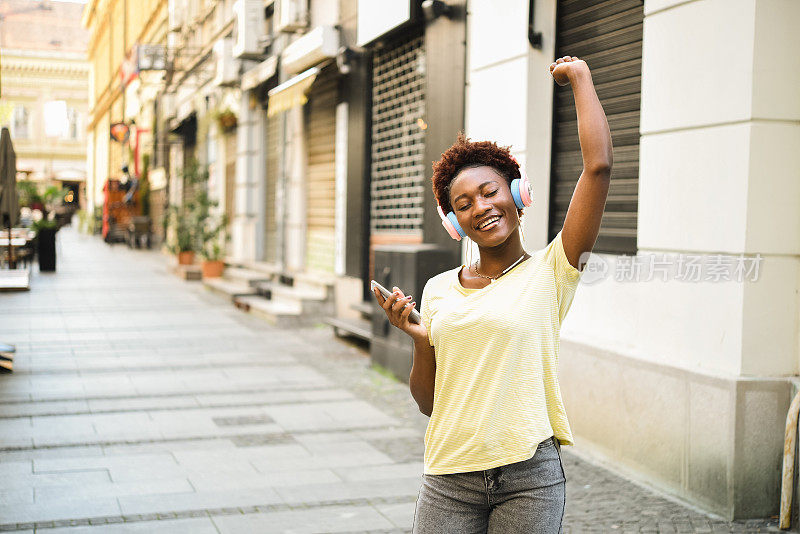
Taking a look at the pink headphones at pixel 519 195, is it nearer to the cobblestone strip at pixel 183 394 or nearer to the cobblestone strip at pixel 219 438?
the cobblestone strip at pixel 219 438

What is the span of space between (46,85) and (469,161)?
230ft

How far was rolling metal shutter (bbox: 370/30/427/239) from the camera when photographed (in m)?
11.0

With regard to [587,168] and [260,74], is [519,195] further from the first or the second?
[260,74]

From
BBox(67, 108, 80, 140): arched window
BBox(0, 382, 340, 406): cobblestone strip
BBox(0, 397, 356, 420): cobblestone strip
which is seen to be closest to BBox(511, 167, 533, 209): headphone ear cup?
BBox(0, 397, 356, 420): cobblestone strip

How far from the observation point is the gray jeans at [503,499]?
94.7 inches

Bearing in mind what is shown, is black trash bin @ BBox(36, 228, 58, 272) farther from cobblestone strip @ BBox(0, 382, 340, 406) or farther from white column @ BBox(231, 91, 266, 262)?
cobblestone strip @ BBox(0, 382, 340, 406)

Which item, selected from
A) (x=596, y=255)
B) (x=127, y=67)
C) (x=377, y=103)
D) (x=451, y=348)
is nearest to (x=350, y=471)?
(x=596, y=255)

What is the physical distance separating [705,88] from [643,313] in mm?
1500

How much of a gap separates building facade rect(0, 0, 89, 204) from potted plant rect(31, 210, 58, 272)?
4259 cm

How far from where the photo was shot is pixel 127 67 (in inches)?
1460

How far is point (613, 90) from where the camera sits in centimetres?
678

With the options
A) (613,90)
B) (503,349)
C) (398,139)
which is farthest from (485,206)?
(398,139)

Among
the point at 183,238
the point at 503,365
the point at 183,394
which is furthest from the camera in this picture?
the point at 183,238

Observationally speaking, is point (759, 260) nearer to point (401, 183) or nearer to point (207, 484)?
point (207, 484)
